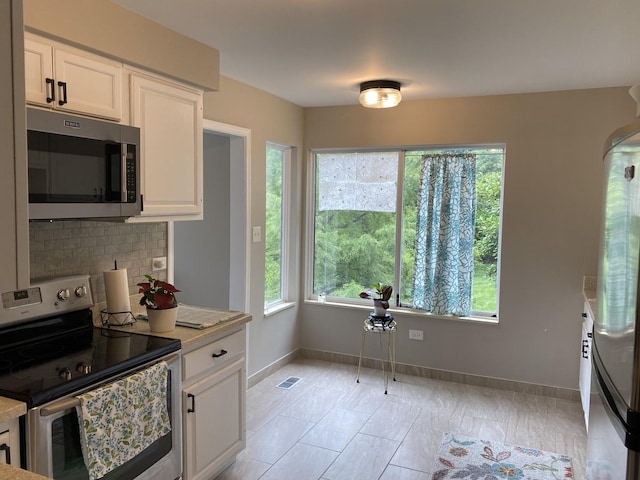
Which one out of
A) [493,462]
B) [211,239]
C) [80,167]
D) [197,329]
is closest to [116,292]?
[197,329]

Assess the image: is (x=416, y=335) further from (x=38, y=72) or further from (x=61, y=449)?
(x=38, y=72)

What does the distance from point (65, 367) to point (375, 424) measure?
86.2 inches

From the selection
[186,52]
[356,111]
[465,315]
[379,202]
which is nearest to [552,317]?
[465,315]

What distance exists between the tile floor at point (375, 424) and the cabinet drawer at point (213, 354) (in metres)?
0.71

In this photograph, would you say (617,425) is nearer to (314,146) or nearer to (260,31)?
(260,31)

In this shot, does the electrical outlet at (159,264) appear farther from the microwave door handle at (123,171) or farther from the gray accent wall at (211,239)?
the gray accent wall at (211,239)

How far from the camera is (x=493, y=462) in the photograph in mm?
2920

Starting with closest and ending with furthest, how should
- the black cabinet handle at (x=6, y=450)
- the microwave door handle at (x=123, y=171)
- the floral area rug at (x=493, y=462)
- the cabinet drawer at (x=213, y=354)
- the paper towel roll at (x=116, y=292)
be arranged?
the black cabinet handle at (x=6, y=450), the microwave door handle at (x=123, y=171), the cabinet drawer at (x=213, y=354), the paper towel roll at (x=116, y=292), the floral area rug at (x=493, y=462)

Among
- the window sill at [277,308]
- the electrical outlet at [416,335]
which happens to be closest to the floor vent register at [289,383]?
the window sill at [277,308]

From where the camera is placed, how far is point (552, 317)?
3852mm

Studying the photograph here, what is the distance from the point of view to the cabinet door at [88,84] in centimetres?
198

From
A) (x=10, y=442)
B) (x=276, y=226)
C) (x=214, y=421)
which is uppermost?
(x=276, y=226)

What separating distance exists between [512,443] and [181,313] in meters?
2.26

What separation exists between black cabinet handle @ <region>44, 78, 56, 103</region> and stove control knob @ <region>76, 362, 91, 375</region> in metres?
1.04
